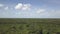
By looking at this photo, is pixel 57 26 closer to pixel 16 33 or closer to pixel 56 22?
pixel 56 22

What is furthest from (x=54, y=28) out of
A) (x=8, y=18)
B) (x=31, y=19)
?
(x=8, y=18)

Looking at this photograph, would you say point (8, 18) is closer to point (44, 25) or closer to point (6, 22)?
point (6, 22)

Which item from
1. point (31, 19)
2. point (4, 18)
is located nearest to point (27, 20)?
point (31, 19)

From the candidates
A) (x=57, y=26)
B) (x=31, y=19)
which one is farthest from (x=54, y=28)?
(x=31, y=19)

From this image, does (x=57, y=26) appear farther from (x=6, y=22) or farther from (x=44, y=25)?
(x=6, y=22)
